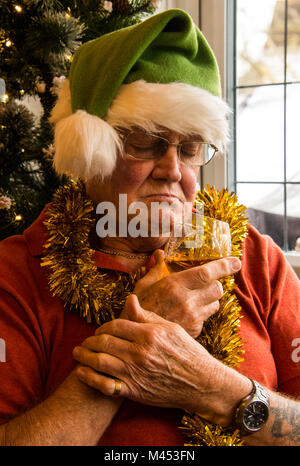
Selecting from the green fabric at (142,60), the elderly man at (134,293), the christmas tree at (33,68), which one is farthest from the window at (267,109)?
the green fabric at (142,60)

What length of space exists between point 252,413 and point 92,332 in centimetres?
39

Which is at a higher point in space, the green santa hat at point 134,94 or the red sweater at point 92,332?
the green santa hat at point 134,94

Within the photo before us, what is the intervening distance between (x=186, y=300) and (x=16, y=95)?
102cm

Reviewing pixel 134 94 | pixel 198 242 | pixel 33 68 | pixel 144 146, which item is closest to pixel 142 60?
pixel 134 94

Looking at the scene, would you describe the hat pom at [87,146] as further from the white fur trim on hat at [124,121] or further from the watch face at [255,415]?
the watch face at [255,415]

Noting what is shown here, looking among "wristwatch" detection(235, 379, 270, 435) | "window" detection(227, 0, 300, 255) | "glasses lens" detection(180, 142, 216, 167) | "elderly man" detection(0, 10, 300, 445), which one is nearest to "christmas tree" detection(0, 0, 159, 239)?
"elderly man" detection(0, 10, 300, 445)

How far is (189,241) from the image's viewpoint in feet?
2.92

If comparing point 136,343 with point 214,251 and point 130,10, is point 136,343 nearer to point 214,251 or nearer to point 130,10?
point 214,251

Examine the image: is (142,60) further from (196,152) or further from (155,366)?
(155,366)

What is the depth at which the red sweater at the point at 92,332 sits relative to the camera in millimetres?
952

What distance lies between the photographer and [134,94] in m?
1.02

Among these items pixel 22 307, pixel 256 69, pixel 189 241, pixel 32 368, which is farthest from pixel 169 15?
pixel 256 69

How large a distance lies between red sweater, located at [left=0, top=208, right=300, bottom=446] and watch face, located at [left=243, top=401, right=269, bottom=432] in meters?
0.12
